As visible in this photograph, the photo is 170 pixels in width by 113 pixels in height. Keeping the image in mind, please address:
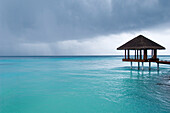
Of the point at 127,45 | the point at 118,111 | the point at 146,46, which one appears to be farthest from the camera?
the point at 127,45

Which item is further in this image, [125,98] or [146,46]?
[146,46]

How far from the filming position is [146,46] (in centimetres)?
1527

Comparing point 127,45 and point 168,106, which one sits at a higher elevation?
point 127,45

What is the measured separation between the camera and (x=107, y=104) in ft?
21.9

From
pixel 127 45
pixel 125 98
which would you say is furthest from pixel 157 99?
pixel 127 45

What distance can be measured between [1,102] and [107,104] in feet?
19.0

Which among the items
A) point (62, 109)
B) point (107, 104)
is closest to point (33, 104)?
point (62, 109)

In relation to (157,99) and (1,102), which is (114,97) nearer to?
(157,99)

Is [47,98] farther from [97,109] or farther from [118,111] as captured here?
[118,111]

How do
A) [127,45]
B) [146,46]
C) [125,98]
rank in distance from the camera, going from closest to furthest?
[125,98]
[146,46]
[127,45]

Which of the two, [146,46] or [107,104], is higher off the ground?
[146,46]

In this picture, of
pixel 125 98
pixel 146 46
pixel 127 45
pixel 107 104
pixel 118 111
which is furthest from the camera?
pixel 127 45

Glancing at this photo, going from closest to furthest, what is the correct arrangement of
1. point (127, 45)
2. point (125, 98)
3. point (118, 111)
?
point (118, 111) < point (125, 98) < point (127, 45)

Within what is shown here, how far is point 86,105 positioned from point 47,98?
2.55 metres
